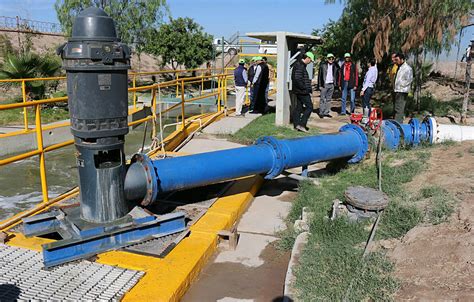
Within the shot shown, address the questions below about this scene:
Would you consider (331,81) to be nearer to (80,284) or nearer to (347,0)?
(347,0)

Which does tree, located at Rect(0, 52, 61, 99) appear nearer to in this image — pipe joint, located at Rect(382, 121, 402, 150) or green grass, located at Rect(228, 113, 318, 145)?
green grass, located at Rect(228, 113, 318, 145)

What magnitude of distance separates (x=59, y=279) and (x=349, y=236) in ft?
8.77

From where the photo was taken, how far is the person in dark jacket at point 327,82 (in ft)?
37.5

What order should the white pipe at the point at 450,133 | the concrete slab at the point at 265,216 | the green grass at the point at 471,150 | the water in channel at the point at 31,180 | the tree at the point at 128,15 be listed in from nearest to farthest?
the concrete slab at the point at 265,216
the green grass at the point at 471,150
the water in channel at the point at 31,180
the white pipe at the point at 450,133
the tree at the point at 128,15

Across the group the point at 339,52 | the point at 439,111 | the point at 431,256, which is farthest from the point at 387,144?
the point at 339,52

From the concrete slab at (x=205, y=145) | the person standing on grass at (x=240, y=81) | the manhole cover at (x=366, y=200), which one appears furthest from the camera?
the person standing on grass at (x=240, y=81)

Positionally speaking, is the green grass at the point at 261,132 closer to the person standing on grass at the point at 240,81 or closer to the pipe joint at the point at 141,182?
the person standing on grass at the point at 240,81

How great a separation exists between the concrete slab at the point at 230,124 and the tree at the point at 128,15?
16824 mm

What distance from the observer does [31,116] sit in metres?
13.8

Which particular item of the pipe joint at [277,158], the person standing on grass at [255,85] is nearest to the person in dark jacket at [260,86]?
the person standing on grass at [255,85]

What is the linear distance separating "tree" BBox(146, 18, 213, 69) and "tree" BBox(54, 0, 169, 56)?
Answer: 70cm

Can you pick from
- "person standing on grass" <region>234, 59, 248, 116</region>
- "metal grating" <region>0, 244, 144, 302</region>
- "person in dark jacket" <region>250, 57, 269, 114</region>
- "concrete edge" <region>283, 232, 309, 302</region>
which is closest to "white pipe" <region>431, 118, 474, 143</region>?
"concrete edge" <region>283, 232, 309, 302</region>

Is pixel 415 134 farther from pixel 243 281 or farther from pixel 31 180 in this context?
pixel 31 180

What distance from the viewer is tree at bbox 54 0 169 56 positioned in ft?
83.8
